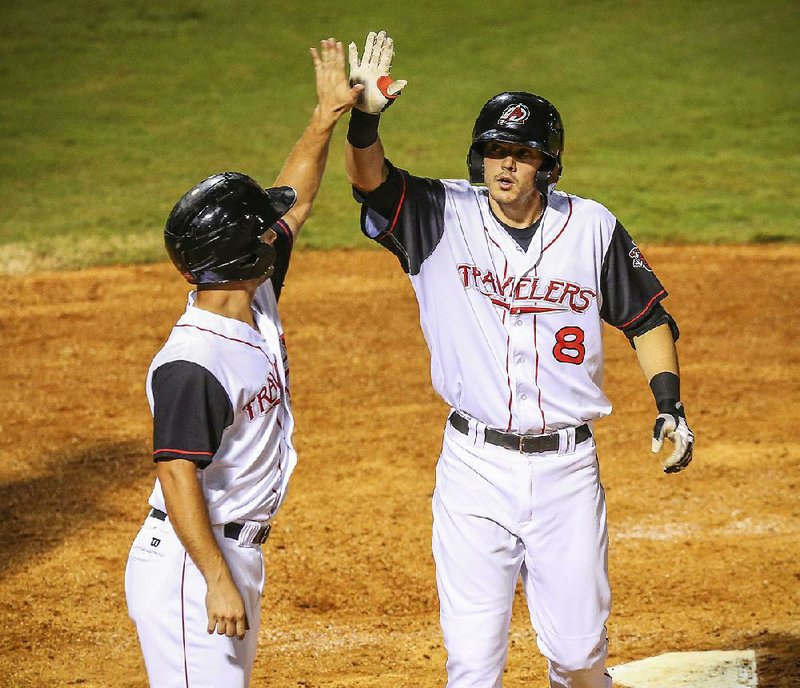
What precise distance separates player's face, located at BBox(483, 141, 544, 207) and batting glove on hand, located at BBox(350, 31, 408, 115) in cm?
35

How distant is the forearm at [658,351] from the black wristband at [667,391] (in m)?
0.03

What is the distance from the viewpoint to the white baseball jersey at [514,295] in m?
3.55

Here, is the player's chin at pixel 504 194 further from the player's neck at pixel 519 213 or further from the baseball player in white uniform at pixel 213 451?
the baseball player in white uniform at pixel 213 451

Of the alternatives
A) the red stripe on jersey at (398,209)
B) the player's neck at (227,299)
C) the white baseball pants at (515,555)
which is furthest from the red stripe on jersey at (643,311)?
the player's neck at (227,299)

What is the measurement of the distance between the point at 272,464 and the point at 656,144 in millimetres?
12128

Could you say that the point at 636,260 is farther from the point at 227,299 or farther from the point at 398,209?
the point at 227,299

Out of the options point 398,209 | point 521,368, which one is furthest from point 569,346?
point 398,209

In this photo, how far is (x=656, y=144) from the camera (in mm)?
14422

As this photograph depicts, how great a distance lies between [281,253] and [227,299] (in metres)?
0.46

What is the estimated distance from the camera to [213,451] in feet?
9.44

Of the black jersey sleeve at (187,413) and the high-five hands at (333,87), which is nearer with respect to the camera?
the black jersey sleeve at (187,413)

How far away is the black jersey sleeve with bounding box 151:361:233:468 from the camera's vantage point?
2.84 metres

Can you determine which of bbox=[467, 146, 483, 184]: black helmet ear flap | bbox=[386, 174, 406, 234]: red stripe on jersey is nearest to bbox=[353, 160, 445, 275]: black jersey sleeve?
bbox=[386, 174, 406, 234]: red stripe on jersey

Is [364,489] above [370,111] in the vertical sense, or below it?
below
